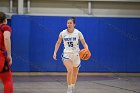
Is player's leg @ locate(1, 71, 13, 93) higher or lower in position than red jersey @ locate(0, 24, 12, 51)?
lower

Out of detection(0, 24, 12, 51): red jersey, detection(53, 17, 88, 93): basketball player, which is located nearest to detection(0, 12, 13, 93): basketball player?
detection(0, 24, 12, 51): red jersey

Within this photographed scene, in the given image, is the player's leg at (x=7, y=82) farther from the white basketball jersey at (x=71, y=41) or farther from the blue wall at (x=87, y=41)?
the blue wall at (x=87, y=41)

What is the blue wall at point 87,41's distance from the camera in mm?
15754

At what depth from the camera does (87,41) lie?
16.2 metres

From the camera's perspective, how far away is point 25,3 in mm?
16422

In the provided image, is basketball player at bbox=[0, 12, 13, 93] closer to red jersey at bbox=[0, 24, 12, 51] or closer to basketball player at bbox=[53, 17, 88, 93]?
red jersey at bbox=[0, 24, 12, 51]

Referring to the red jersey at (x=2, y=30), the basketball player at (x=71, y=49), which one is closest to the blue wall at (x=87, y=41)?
the basketball player at (x=71, y=49)

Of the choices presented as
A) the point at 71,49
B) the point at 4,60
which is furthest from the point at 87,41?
the point at 4,60

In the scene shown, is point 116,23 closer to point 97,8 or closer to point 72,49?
point 97,8

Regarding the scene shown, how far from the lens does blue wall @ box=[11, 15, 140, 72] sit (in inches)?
620

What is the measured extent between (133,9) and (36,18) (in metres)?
4.67

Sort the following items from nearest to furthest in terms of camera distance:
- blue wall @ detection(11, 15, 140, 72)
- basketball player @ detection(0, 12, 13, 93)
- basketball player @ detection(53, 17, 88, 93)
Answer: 1. basketball player @ detection(0, 12, 13, 93)
2. basketball player @ detection(53, 17, 88, 93)
3. blue wall @ detection(11, 15, 140, 72)

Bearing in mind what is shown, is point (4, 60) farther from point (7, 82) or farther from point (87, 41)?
point (87, 41)

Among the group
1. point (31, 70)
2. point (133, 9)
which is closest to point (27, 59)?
point (31, 70)
